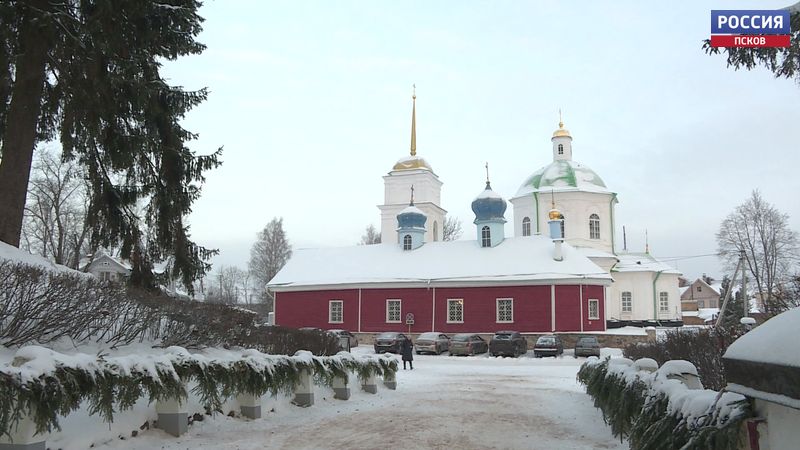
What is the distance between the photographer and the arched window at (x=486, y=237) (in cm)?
4009

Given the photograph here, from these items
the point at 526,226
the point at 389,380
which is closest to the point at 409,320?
the point at 526,226

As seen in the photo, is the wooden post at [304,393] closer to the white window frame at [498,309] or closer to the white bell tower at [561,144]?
the white window frame at [498,309]

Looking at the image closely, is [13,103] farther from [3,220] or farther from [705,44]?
[705,44]

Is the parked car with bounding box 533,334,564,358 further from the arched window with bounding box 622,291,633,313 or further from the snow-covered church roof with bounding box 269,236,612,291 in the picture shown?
the arched window with bounding box 622,291,633,313

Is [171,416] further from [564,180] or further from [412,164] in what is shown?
[412,164]

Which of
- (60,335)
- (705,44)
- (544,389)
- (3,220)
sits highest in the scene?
(705,44)

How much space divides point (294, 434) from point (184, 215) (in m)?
8.21

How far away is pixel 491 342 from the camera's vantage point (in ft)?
105

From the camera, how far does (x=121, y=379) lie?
705 cm

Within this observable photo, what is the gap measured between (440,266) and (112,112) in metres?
27.2

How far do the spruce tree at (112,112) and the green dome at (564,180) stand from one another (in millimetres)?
35479

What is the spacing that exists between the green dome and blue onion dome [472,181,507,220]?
323 inches

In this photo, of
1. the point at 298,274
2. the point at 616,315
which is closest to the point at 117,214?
the point at 298,274

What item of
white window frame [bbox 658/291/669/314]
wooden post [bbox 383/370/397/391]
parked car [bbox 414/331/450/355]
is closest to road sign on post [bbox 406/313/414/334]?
parked car [bbox 414/331/450/355]
